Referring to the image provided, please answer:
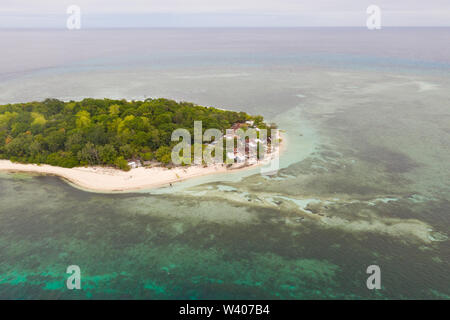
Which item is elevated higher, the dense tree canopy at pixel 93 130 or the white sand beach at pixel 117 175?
the dense tree canopy at pixel 93 130

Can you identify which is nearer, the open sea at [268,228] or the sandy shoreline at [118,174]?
the open sea at [268,228]

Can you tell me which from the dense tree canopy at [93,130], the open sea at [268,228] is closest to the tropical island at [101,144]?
the dense tree canopy at [93,130]

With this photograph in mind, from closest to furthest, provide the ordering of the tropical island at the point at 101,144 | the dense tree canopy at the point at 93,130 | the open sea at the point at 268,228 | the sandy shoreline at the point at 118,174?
the open sea at the point at 268,228 → the sandy shoreline at the point at 118,174 → the tropical island at the point at 101,144 → the dense tree canopy at the point at 93,130

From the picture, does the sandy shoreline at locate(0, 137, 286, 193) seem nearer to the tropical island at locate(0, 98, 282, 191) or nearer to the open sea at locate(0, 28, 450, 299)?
the tropical island at locate(0, 98, 282, 191)

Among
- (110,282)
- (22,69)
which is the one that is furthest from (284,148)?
(22,69)

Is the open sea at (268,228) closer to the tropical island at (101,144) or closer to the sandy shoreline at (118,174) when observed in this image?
the sandy shoreline at (118,174)

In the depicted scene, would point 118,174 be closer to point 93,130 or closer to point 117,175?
point 117,175

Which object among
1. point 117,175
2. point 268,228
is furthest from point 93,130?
point 268,228
